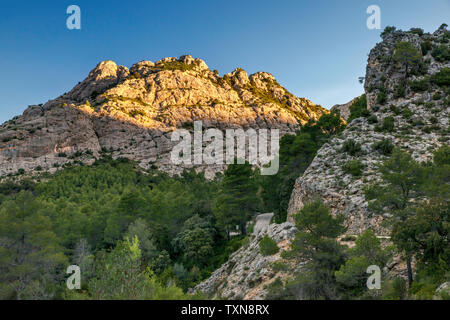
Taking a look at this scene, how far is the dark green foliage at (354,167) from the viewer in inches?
954

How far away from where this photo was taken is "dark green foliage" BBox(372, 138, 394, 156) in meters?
26.5

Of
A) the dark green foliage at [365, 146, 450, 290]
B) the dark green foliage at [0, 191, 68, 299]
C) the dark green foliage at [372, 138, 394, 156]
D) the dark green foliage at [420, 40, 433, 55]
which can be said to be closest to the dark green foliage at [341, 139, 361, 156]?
the dark green foliage at [372, 138, 394, 156]

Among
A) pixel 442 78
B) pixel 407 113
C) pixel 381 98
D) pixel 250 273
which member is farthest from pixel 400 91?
pixel 250 273

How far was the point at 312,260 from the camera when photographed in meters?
13.2

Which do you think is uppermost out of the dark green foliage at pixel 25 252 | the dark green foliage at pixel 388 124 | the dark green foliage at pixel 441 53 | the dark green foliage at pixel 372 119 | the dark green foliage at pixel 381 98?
the dark green foliage at pixel 441 53

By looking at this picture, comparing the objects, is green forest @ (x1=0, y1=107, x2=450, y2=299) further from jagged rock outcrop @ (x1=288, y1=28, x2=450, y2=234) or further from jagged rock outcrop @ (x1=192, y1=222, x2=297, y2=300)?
jagged rock outcrop @ (x1=288, y1=28, x2=450, y2=234)

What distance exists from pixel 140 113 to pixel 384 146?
299 feet

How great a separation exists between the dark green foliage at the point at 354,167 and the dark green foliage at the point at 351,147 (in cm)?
240

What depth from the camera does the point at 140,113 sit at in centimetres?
10281

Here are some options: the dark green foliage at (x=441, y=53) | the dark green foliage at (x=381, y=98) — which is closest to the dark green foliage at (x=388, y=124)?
the dark green foliage at (x=381, y=98)

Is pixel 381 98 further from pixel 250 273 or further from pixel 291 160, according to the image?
pixel 250 273

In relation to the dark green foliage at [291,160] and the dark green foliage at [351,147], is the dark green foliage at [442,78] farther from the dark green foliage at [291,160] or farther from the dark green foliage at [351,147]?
the dark green foliage at [351,147]

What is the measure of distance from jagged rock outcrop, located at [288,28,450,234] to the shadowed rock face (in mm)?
54182
